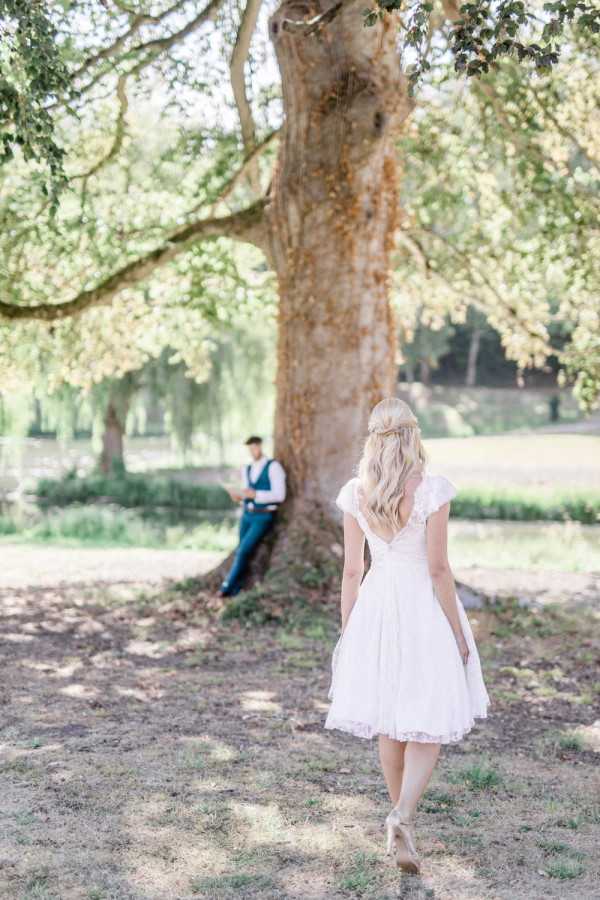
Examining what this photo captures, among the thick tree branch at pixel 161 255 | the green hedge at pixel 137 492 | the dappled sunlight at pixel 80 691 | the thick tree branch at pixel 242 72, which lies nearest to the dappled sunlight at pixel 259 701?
the dappled sunlight at pixel 80 691

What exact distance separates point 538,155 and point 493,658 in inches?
243

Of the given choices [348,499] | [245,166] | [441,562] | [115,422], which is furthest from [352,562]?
[115,422]

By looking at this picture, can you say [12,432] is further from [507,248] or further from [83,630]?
[83,630]

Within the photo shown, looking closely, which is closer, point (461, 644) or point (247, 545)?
point (461, 644)

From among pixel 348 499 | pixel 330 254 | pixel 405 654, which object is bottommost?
pixel 405 654

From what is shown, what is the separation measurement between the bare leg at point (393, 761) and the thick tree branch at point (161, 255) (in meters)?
7.30

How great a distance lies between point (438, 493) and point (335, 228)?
6.20 meters

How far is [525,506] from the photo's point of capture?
1073 inches

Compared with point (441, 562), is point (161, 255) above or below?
above

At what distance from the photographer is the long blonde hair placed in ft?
14.0

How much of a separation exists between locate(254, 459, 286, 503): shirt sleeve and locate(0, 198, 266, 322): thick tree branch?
7.92 feet

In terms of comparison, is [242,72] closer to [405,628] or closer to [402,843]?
[405,628]

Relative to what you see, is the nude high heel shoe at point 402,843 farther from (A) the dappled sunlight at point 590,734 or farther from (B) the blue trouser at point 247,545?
(B) the blue trouser at point 247,545

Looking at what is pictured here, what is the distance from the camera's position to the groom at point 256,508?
10.3m
